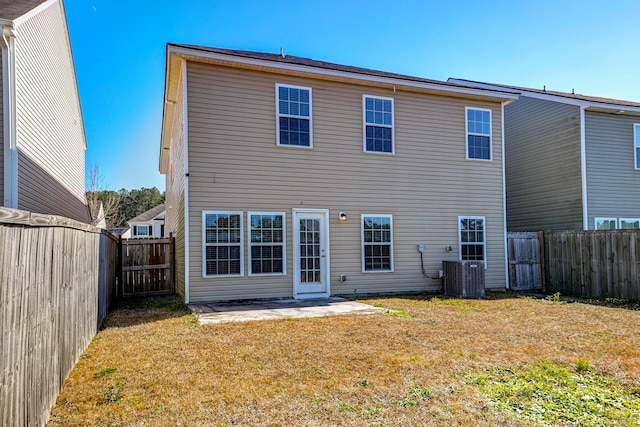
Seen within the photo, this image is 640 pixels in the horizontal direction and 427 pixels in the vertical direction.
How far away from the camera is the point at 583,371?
4336 millimetres

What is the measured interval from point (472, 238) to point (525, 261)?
1.87 meters

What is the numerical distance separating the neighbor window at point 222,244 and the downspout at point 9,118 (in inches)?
135

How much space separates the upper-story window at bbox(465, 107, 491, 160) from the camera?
1161 centimetres

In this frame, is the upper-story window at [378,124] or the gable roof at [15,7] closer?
the gable roof at [15,7]

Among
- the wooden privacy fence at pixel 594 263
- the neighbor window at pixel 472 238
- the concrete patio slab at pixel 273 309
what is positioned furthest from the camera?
the neighbor window at pixel 472 238

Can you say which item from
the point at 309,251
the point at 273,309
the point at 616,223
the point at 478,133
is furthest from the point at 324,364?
the point at 616,223

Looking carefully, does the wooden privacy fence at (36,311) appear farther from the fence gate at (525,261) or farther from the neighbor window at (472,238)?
the fence gate at (525,261)

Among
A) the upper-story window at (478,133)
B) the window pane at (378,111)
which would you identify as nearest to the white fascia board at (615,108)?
the upper-story window at (478,133)

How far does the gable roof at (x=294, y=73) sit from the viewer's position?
8.84m

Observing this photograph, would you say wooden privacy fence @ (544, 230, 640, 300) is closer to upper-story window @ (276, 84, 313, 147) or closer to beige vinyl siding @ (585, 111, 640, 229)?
beige vinyl siding @ (585, 111, 640, 229)

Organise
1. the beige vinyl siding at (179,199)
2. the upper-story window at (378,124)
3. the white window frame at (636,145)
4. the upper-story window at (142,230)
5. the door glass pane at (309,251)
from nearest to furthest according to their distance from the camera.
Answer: the beige vinyl siding at (179,199) → the door glass pane at (309,251) → the upper-story window at (378,124) → the white window frame at (636,145) → the upper-story window at (142,230)

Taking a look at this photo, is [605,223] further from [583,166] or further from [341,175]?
[341,175]

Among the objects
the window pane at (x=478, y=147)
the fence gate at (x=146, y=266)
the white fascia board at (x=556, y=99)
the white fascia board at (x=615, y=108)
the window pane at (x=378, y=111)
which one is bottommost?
the fence gate at (x=146, y=266)

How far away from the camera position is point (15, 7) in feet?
29.0
